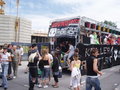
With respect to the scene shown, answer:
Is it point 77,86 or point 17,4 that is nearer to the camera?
point 77,86

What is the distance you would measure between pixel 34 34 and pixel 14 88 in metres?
29.6

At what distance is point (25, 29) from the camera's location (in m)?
32.0

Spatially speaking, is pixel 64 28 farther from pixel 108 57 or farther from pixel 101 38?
pixel 108 57

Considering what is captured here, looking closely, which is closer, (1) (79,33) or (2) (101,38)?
(1) (79,33)

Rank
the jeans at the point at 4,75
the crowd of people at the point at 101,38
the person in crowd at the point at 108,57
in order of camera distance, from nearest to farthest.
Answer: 1. the jeans at the point at 4,75
2. the crowd of people at the point at 101,38
3. the person in crowd at the point at 108,57

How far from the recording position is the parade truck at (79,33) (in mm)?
11555

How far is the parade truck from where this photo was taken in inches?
455

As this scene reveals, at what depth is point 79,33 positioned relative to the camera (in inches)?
454

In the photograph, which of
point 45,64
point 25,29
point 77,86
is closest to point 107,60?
point 45,64

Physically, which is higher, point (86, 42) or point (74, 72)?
point (86, 42)

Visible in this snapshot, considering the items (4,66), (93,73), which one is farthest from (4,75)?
(93,73)

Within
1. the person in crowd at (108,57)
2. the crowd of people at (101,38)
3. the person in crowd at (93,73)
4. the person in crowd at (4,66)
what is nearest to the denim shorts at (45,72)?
the person in crowd at (4,66)

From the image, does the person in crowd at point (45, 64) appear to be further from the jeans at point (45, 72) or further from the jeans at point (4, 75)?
the jeans at point (4, 75)

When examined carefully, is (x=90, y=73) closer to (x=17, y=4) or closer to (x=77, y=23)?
(x=77, y=23)
